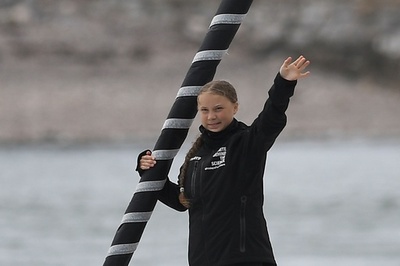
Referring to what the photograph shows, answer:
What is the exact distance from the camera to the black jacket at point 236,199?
303 centimetres

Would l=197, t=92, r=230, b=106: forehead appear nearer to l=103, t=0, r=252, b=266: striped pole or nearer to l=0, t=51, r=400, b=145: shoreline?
l=103, t=0, r=252, b=266: striped pole

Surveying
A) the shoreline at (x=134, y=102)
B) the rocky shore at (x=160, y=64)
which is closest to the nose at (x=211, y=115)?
the rocky shore at (x=160, y=64)

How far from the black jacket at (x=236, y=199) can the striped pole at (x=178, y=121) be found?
0.11 metres

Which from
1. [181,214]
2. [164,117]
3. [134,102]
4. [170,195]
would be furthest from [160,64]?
[170,195]

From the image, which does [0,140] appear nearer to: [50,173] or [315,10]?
[50,173]

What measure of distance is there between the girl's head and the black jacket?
0.05m

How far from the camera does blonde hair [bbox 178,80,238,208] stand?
304cm

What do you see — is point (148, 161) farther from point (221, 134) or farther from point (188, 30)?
point (188, 30)

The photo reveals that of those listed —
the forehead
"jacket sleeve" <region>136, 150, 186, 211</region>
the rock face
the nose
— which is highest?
the rock face

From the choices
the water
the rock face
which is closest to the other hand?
the water

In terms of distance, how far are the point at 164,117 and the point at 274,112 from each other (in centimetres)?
2634

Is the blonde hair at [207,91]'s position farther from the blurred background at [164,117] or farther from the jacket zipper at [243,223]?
the blurred background at [164,117]

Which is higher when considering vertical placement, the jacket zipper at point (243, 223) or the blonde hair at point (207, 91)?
the blonde hair at point (207, 91)

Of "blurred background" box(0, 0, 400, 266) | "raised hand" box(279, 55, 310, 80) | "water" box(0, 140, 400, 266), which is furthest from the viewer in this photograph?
"blurred background" box(0, 0, 400, 266)
